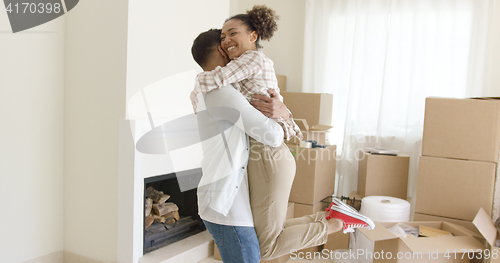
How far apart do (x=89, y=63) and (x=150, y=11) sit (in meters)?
0.48

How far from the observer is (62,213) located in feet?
7.81

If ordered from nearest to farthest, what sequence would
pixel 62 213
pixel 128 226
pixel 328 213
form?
pixel 328 213 < pixel 128 226 < pixel 62 213

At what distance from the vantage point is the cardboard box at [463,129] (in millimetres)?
2391

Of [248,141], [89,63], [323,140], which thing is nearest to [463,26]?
[323,140]

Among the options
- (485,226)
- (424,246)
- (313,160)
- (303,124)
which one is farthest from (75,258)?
(485,226)

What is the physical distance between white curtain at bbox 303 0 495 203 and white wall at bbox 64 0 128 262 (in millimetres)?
1858

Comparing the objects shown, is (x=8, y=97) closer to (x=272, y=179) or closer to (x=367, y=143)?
(x=272, y=179)

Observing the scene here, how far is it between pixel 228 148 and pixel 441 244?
1627 mm

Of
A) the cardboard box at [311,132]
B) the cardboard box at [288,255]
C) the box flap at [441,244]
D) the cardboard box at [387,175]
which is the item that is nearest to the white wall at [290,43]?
the cardboard box at [311,132]

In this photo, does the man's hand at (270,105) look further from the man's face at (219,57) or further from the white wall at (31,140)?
the white wall at (31,140)

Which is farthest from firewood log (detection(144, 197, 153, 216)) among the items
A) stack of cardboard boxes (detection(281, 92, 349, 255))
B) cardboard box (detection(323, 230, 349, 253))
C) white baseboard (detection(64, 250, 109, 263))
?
cardboard box (detection(323, 230, 349, 253))

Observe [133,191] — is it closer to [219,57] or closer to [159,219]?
[159,219]

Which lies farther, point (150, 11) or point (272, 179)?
point (150, 11)

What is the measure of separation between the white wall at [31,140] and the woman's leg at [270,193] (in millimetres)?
1561
